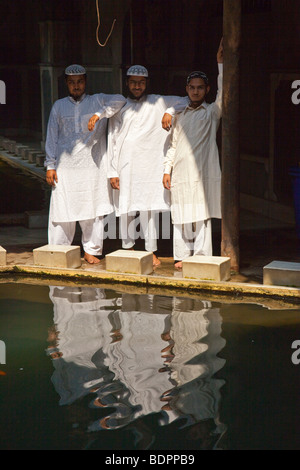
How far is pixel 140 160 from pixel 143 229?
0.68 meters

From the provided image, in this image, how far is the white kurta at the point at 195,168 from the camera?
8.24 m

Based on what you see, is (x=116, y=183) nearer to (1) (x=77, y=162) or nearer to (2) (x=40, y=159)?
(1) (x=77, y=162)

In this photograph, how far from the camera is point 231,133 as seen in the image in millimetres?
7941

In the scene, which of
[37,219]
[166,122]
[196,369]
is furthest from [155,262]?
[196,369]

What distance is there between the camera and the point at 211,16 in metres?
12.0

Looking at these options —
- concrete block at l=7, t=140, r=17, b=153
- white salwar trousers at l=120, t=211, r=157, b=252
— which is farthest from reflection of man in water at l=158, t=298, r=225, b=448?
concrete block at l=7, t=140, r=17, b=153

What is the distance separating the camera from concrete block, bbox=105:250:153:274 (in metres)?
8.12

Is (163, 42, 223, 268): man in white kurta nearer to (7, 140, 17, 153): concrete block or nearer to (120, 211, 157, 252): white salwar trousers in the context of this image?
(120, 211, 157, 252): white salwar trousers

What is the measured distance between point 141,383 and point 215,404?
1.88 feet

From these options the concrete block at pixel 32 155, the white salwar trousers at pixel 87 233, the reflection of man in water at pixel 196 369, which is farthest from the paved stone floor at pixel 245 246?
the concrete block at pixel 32 155

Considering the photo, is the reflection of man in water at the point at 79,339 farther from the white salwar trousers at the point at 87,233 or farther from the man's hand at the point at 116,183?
the man's hand at the point at 116,183

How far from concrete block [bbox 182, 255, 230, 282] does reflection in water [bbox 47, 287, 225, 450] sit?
0.35 m
